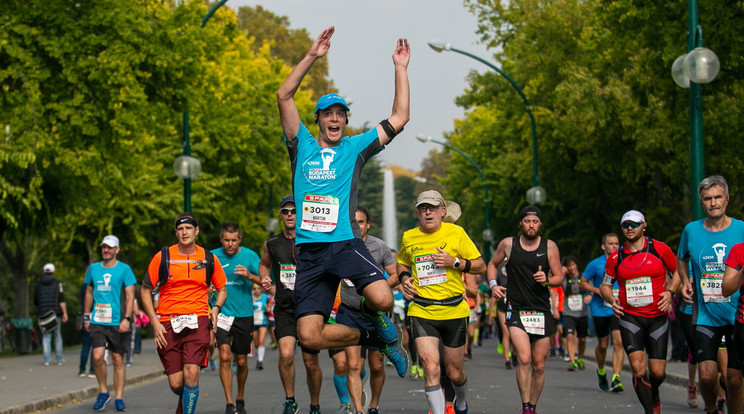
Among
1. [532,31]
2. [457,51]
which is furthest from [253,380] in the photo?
[532,31]

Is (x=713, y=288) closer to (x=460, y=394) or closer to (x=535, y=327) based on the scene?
(x=535, y=327)

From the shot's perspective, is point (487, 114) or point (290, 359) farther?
point (487, 114)

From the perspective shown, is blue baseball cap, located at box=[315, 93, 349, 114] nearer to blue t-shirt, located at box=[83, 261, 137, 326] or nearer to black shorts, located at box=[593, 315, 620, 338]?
blue t-shirt, located at box=[83, 261, 137, 326]

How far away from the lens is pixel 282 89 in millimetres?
7516

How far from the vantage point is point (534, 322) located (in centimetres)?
1068

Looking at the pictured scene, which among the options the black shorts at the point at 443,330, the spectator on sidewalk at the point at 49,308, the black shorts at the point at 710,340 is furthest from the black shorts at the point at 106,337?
the spectator on sidewalk at the point at 49,308

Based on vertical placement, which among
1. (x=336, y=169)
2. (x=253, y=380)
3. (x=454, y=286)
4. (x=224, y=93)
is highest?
(x=224, y=93)

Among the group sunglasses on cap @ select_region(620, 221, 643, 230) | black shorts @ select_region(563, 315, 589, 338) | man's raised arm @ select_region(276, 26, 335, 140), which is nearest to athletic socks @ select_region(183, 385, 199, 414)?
man's raised arm @ select_region(276, 26, 335, 140)

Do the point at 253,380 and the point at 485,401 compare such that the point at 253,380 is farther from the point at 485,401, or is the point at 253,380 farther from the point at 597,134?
the point at 597,134

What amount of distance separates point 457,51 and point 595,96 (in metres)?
5.03

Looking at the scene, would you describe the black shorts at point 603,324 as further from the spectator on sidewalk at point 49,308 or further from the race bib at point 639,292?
the spectator on sidewalk at point 49,308

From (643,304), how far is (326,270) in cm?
373

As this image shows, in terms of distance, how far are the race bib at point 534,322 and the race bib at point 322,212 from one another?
3622mm

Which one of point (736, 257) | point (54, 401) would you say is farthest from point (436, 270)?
point (54, 401)
